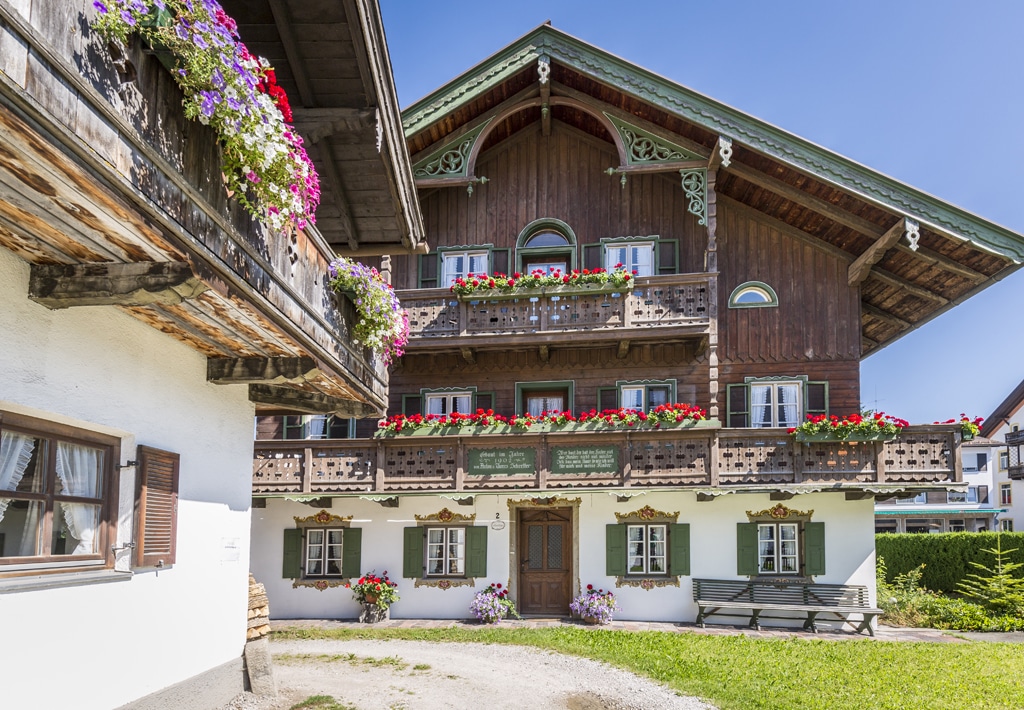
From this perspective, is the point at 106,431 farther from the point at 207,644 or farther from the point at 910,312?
the point at 910,312

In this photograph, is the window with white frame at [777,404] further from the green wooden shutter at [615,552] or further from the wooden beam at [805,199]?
the green wooden shutter at [615,552]

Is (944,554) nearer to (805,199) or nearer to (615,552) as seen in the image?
(615,552)

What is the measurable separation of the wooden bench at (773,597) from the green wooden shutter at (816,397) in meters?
3.83

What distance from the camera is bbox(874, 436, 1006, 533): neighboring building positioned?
4503cm

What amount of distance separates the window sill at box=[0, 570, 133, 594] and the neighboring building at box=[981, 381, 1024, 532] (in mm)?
43816

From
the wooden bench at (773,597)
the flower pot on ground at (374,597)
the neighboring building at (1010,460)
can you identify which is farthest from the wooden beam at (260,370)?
the neighboring building at (1010,460)

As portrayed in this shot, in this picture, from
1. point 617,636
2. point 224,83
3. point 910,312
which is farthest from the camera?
point 910,312

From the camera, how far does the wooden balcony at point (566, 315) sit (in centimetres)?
1853

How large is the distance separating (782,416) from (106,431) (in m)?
15.8

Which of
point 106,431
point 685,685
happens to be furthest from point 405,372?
point 106,431

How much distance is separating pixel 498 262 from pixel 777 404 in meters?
7.34

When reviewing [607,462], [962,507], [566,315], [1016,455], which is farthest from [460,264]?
[962,507]

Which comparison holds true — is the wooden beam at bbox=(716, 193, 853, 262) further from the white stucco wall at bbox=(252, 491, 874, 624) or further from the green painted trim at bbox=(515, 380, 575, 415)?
the white stucco wall at bbox=(252, 491, 874, 624)

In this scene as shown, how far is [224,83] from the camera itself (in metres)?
5.00
